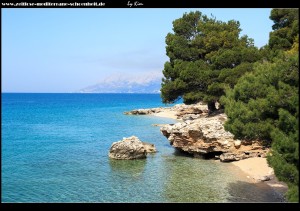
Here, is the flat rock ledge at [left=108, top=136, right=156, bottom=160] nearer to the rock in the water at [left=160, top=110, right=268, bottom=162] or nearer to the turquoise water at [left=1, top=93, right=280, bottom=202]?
the turquoise water at [left=1, top=93, right=280, bottom=202]

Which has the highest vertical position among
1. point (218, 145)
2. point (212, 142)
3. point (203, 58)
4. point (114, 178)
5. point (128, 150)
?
point (203, 58)

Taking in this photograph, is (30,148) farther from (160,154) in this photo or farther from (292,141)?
(292,141)

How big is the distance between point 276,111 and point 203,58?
87.7 ft

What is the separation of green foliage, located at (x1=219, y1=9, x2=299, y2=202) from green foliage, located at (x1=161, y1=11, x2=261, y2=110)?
16.9 metres

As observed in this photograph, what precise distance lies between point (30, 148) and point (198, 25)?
75.8 feet

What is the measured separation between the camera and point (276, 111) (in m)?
15.1

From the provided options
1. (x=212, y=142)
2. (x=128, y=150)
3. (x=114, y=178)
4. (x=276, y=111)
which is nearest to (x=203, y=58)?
(x=212, y=142)

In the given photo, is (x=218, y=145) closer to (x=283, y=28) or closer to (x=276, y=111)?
(x=283, y=28)

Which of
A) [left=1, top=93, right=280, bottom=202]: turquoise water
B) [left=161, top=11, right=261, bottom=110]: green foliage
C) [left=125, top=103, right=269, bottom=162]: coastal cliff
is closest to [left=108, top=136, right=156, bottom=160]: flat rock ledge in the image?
[left=1, top=93, right=280, bottom=202]: turquoise water

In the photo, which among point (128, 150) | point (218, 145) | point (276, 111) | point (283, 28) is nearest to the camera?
point (276, 111)

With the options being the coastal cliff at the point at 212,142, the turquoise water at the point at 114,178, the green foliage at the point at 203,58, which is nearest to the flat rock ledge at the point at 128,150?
the turquoise water at the point at 114,178

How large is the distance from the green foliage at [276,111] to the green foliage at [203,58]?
55.5 ft
